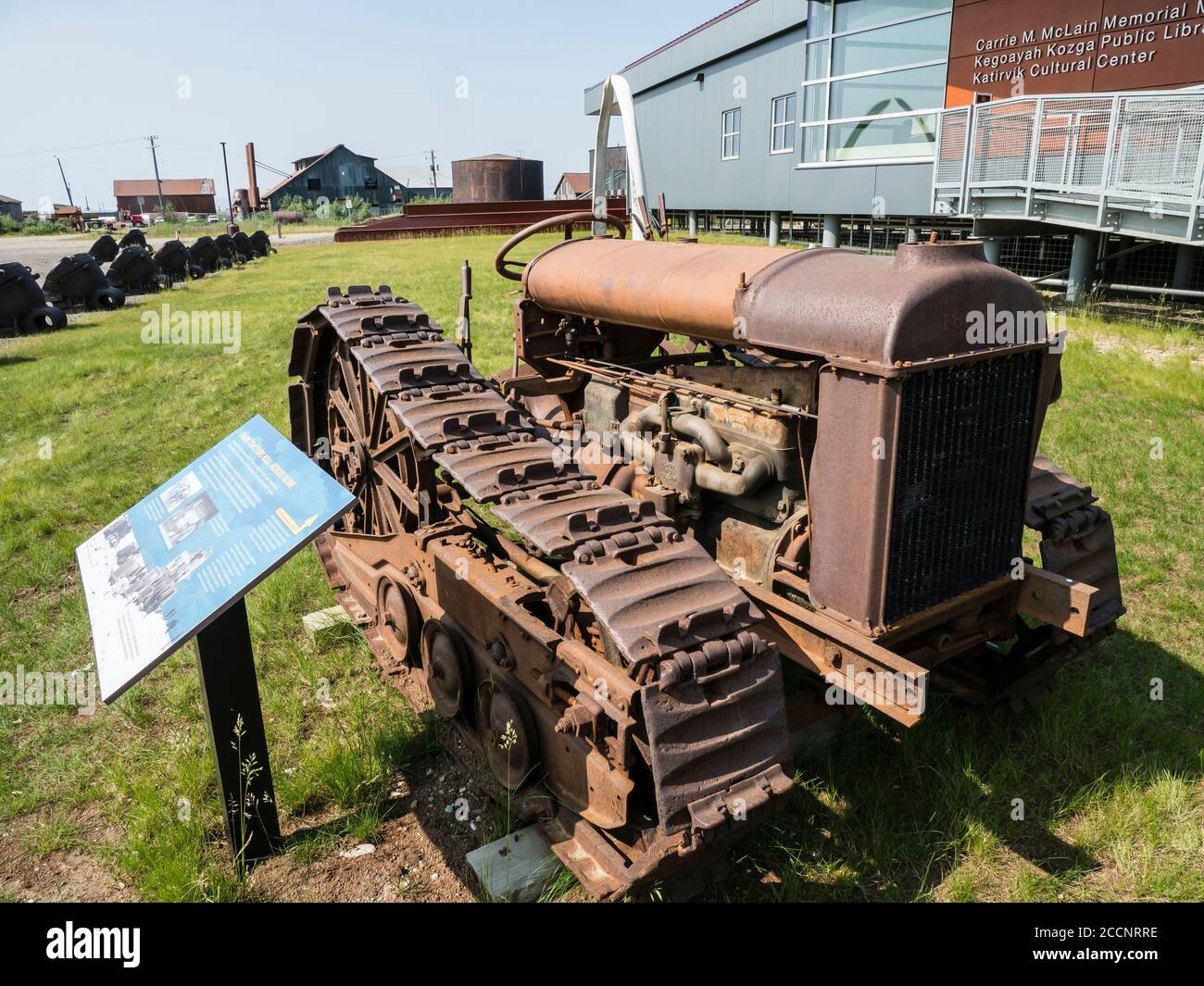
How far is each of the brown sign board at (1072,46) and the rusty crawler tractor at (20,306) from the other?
1482 centimetres

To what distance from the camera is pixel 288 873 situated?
3211 mm

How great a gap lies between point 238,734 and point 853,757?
2.39 metres

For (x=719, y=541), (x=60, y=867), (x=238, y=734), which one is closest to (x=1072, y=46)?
(x=719, y=541)

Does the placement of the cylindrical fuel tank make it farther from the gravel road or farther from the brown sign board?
the gravel road

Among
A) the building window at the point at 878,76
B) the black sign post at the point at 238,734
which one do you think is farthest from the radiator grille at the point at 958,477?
the building window at the point at 878,76

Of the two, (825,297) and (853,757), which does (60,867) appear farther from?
(825,297)

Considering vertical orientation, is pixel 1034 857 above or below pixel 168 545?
below

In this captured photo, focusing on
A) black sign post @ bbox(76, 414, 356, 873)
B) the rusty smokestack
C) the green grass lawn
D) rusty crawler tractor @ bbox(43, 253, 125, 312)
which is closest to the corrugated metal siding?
the green grass lawn

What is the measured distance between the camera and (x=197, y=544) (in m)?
3.00

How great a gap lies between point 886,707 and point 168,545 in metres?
2.46

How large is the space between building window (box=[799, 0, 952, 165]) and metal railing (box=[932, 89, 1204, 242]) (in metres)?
2.39
